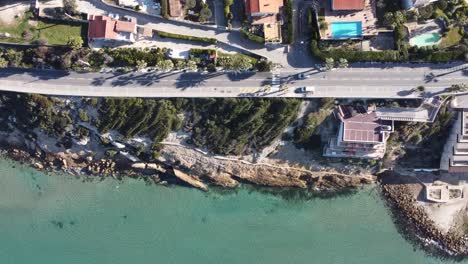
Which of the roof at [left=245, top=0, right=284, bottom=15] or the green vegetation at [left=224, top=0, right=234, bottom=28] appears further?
the green vegetation at [left=224, top=0, right=234, bottom=28]

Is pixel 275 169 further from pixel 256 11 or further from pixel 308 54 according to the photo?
pixel 256 11

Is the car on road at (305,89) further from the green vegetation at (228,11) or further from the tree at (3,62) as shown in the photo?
the tree at (3,62)

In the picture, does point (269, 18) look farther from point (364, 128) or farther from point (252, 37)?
point (364, 128)

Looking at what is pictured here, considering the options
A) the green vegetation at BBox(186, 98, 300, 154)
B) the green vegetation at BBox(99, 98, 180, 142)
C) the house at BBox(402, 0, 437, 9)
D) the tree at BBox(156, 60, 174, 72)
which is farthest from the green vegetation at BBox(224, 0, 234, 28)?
the house at BBox(402, 0, 437, 9)

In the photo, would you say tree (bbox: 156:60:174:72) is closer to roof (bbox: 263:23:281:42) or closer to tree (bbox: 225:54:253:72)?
tree (bbox: 225:54:253:72)

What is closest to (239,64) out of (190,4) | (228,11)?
(228,11)

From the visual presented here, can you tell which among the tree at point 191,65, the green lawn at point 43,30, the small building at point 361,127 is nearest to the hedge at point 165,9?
the tree at point 191,65
